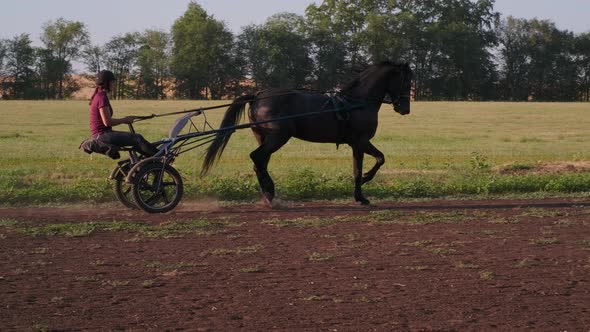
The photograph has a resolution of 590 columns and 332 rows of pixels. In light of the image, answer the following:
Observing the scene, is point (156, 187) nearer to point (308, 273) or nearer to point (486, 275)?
point (308, 273)

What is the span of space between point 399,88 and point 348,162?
22.6 ft

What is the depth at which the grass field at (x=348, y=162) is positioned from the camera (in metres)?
13.6

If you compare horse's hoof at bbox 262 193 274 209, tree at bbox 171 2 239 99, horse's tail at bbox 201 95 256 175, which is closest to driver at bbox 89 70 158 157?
horse's tail at bbox 201 95 256 175

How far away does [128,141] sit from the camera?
11.0 meters

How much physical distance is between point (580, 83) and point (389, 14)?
1880 cm

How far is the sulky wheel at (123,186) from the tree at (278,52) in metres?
32.4

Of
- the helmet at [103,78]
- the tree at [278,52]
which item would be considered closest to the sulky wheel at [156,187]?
the helmet at [103,78]

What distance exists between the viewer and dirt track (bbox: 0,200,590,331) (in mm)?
6160

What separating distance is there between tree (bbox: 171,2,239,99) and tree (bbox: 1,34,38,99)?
14483 millimetres

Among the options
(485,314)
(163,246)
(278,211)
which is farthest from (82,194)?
(485,314)

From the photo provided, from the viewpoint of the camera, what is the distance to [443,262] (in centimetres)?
802

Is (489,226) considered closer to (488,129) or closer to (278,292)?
(278,292)

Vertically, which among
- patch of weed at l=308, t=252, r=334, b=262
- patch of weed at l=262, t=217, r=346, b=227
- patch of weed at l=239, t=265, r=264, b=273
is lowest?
patch of weed at l=239, t=265, r=264, b=273

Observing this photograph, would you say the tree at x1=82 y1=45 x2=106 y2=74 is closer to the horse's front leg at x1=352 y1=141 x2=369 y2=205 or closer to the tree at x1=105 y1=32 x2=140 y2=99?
the tree at x1=105 y1=32 x2=140 y2=99
